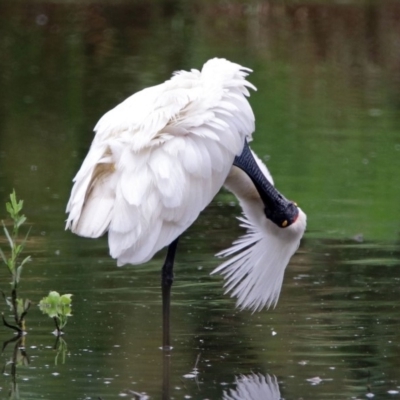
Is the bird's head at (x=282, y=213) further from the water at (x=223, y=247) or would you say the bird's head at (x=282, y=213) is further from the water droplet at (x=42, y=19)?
the water droplet at (x=42, y=19)

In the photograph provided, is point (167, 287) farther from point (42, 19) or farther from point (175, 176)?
point (42, 19)

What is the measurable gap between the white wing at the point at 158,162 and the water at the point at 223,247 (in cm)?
70

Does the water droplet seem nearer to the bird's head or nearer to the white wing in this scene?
the bird's head

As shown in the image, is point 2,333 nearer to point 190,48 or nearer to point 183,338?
point 183,338

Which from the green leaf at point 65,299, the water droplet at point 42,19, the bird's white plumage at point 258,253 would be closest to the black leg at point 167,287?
the green leaf at point 65,299

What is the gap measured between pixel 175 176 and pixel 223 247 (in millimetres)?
3077

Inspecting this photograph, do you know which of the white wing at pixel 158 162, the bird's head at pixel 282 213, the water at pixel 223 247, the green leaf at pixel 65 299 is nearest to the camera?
the water at pixel 223 247

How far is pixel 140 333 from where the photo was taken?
762 cm

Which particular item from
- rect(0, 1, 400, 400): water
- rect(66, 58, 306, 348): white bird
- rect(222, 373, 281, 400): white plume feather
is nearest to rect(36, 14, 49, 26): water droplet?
rect(0, 1, 400, 400): water

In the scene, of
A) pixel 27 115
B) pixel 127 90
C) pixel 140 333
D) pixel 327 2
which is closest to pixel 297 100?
pixel 127 90

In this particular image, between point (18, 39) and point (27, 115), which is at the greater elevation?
point (18, 39)

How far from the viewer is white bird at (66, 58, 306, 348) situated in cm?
697

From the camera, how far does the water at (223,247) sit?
6805 millimetres

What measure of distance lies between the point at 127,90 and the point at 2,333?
13.6 m
